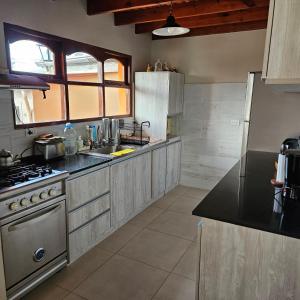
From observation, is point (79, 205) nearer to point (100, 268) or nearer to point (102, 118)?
point (100, 268)

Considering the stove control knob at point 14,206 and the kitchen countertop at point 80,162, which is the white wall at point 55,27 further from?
the stove control knob at point 14,206

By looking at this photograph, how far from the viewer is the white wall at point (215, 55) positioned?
11.8ft

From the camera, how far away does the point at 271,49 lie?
1.25 metres

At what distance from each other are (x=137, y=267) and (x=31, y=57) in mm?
2201

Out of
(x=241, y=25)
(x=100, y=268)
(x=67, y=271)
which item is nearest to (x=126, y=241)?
(x=100, y=268)

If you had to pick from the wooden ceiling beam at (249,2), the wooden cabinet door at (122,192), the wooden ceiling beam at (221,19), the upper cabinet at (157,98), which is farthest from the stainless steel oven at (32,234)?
the wooden ceiling beam at (221,19)

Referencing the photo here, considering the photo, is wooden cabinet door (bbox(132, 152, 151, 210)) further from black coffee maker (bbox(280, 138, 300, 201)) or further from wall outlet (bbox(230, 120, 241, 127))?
black coffee maker (bbox(280, 138, 300, 201))

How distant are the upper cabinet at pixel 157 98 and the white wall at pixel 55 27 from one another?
49 cm

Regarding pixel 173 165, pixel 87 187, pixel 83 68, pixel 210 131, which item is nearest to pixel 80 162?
pixel 87 187

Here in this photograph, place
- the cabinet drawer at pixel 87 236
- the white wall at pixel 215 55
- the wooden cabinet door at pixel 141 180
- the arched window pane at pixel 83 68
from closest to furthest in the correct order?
the cabinet drawer at pixel 87 236, the arched window pane at pixel 83 68, the wooden cabinet door at pixel 141 180, the white wall at pixel 215 55

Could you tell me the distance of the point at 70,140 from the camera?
2.71 m

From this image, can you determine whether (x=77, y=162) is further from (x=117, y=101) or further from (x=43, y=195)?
(x=117, y=101)

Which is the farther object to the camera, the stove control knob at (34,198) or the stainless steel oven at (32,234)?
the stove control knob at (34,198)

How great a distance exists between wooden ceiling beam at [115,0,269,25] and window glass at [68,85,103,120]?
0.98 meters
